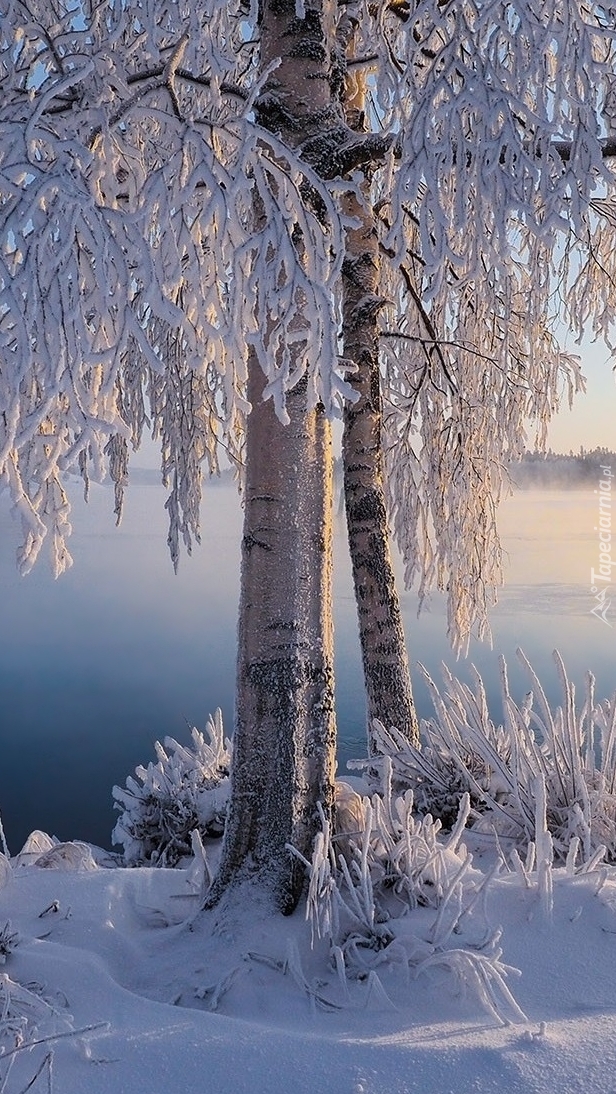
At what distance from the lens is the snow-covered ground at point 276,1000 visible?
7.33 ft

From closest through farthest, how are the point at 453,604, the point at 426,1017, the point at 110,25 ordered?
the point at 426,1017, the point at 110,25, the point at 453,604

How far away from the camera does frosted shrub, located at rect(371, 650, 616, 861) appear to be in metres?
3.96

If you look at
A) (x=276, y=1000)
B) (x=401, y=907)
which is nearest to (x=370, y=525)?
(x=401, y=907)

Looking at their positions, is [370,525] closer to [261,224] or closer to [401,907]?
[261,224]

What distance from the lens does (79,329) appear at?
2.65m

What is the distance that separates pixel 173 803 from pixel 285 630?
2.60 meters

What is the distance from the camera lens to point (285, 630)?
139 inches

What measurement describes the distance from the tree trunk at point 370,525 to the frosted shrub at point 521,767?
734mm

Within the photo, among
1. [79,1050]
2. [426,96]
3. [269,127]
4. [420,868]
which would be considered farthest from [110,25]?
[79,1050]

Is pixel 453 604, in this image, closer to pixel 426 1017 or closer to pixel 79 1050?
pixel 426 1017

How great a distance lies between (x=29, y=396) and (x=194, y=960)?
210 cm

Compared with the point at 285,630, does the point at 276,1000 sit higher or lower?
lower

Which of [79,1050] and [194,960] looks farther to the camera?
[194,960]

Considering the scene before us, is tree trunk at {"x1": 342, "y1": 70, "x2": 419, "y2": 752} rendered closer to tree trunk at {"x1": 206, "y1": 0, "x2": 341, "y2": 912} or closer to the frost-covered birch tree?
the frost-covered birch tree
